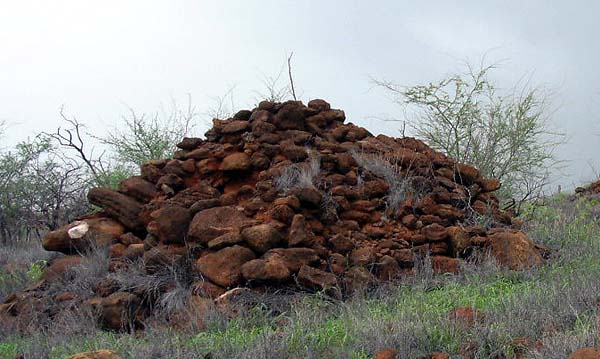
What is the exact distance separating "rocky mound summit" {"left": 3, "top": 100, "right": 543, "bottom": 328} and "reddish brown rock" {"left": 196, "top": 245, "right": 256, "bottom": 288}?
1 centimetres

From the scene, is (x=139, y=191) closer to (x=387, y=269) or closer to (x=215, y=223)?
(x=215, y=223)

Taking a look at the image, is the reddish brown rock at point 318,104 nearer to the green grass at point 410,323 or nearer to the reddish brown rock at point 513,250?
the reddish brown rock at point 513,250

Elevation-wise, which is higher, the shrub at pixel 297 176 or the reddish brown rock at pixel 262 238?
the shrub at pixel 297 176

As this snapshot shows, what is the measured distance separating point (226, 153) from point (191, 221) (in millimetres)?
1207

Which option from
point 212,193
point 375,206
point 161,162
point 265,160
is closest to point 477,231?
point 375,206

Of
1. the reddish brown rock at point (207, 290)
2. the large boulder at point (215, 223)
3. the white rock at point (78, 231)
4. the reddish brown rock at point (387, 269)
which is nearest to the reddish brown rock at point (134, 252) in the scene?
the large boulder at point (215, 223)

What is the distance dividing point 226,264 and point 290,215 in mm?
884

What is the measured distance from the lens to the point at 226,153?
27.7 feet

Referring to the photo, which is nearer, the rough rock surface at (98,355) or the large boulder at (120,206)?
the rough rock surface at (98,355)

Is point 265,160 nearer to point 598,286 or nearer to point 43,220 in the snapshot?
point 598,286

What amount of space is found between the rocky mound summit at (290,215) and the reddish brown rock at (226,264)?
0.5 inches

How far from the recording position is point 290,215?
7.18 m

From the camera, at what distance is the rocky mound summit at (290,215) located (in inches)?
268

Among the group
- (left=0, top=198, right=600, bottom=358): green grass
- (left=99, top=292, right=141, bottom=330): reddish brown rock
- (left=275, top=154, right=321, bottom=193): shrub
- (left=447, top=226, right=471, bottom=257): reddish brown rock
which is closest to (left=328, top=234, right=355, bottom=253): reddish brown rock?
(left=275, top=154, right=321, bottom=193): shrub
